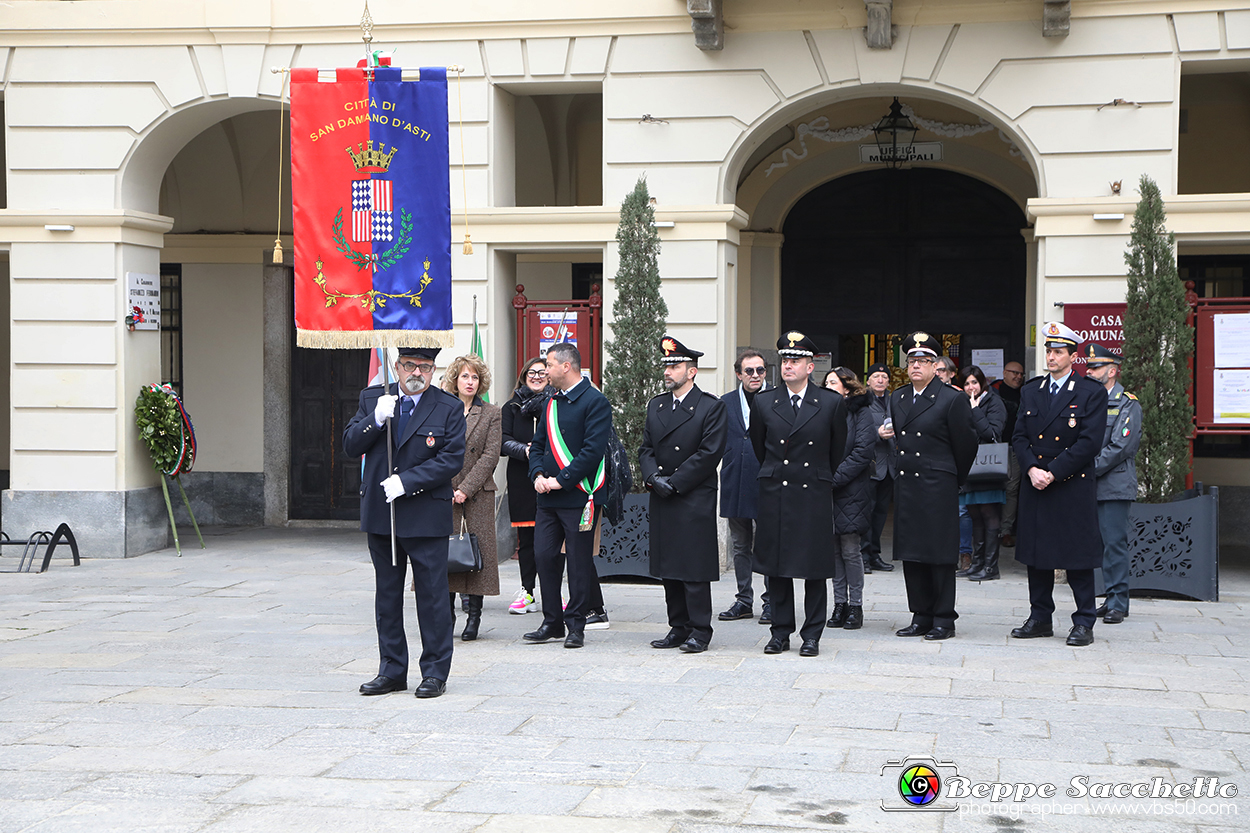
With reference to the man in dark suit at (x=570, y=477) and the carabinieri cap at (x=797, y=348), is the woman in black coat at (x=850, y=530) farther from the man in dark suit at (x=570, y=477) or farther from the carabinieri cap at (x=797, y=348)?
the man in dark suit at (x=570, y=477)

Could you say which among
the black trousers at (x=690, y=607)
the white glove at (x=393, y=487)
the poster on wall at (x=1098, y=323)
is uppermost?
the poster on wall at (x=1098, y=323)

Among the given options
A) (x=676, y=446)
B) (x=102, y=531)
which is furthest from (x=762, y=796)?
(x=102, y=531)

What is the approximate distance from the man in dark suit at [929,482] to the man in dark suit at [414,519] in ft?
9.74

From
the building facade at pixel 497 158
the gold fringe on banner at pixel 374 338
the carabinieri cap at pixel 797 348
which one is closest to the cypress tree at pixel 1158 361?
the building facade at pixel 497 158

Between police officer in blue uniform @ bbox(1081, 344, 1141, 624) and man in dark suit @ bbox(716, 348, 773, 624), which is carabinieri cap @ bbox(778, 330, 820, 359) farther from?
police officer in blue uniform @ bbox(1081, 344, 1141, 624)

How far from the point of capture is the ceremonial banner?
7.27m

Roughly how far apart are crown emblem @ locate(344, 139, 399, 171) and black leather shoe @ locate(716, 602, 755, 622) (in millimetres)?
3793

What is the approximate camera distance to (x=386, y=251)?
7.29 meters

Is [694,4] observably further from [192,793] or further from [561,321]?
[192,793]

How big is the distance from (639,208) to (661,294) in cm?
82

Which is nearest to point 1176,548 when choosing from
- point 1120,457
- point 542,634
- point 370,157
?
point 1120,457

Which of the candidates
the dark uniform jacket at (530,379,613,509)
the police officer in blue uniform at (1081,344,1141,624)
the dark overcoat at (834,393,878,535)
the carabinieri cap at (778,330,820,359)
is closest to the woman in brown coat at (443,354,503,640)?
the dark uniform jacket at (530,379,613,509)

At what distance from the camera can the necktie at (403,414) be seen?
6609mm

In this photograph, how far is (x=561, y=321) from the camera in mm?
12102
